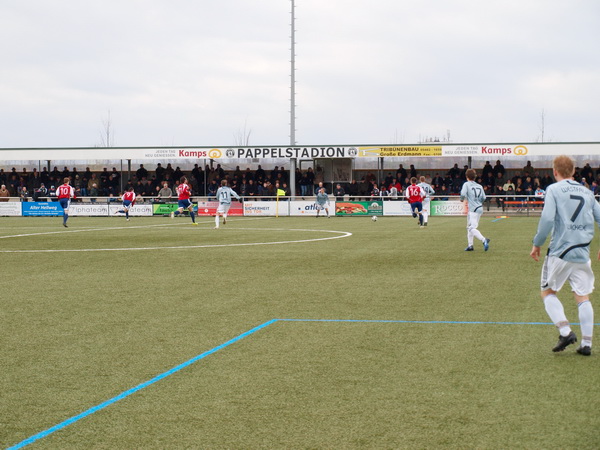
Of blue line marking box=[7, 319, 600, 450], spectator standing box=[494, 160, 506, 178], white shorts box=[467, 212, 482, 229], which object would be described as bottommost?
blue line marking box=[7, 319, 600, 450]

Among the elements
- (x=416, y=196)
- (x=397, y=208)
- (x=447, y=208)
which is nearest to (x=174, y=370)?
(x=416, y=196)

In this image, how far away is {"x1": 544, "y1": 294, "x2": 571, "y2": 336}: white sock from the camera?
22.0ft

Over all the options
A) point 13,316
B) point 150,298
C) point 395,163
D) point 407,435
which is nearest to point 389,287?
point 150,298

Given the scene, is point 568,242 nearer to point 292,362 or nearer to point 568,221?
point 568,221

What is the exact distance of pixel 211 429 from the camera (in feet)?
15.4

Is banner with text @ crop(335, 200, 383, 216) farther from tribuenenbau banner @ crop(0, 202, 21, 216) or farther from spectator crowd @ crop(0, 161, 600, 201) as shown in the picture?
tribuenenbau banner @ crop(0, 202, 21, 216)

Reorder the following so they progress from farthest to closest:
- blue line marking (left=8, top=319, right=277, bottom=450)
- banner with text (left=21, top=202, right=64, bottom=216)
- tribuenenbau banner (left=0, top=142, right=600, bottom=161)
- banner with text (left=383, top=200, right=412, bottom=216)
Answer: tribuenenbau banner (left=0, top=142, right=600, bottom=161), banner with text (left=21, top=202, right=64, bottom=216), banner with text (left=383, top=200, right=412, bottom=216), blue line marking (left=8, top=319, right=277, bottom=450)

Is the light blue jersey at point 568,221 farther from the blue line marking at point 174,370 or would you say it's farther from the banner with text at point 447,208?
the banner with text at point 447,208

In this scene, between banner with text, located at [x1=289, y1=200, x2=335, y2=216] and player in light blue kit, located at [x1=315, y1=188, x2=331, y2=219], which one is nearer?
player in light blue kit, located at [x1=315, y1=188, x2=331, y2=219]

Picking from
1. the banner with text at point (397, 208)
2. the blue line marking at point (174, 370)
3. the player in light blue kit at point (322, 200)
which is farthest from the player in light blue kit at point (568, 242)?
the banner with text at point (397, 208)

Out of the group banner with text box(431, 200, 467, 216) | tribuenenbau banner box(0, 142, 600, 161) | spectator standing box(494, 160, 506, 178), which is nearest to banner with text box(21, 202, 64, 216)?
tribuenenbau banner box(0, 142, 600, 161)

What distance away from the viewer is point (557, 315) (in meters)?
6.84

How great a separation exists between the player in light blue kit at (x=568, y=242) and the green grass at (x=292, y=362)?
422mm

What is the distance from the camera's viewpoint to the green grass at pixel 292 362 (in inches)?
184
